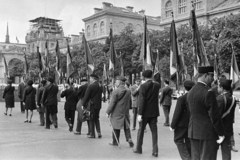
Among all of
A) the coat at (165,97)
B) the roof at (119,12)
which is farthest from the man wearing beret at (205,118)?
the roof at (119,12)

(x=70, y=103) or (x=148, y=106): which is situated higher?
(x=148, y=106)

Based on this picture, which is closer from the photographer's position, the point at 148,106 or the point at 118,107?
the point at 148,106

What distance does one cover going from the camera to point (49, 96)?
1240 cm

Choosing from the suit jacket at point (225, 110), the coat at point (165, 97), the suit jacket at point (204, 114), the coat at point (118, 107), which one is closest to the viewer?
the suit jacket at point (204, 114)

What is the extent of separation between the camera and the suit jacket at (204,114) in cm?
505

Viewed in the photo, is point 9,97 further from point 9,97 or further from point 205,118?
point 205,118

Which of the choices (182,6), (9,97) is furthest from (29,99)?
(182,6)

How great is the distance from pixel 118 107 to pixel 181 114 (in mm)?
2415

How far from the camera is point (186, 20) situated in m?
58.2

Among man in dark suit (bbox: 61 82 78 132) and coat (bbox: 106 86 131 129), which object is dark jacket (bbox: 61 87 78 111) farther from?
coat (bbox: 106 86 131 129)

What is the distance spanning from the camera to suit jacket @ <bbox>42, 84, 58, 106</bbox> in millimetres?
12320

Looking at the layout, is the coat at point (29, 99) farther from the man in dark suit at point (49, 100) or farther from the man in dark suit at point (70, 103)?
the man in dark suit at point (70, 103)

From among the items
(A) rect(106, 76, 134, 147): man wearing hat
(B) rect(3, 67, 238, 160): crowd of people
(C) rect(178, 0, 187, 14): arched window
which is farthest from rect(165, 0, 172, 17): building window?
(A) rect(106, 76, 134, 147): man wearing hat

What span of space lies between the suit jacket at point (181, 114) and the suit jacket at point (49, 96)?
655cm
